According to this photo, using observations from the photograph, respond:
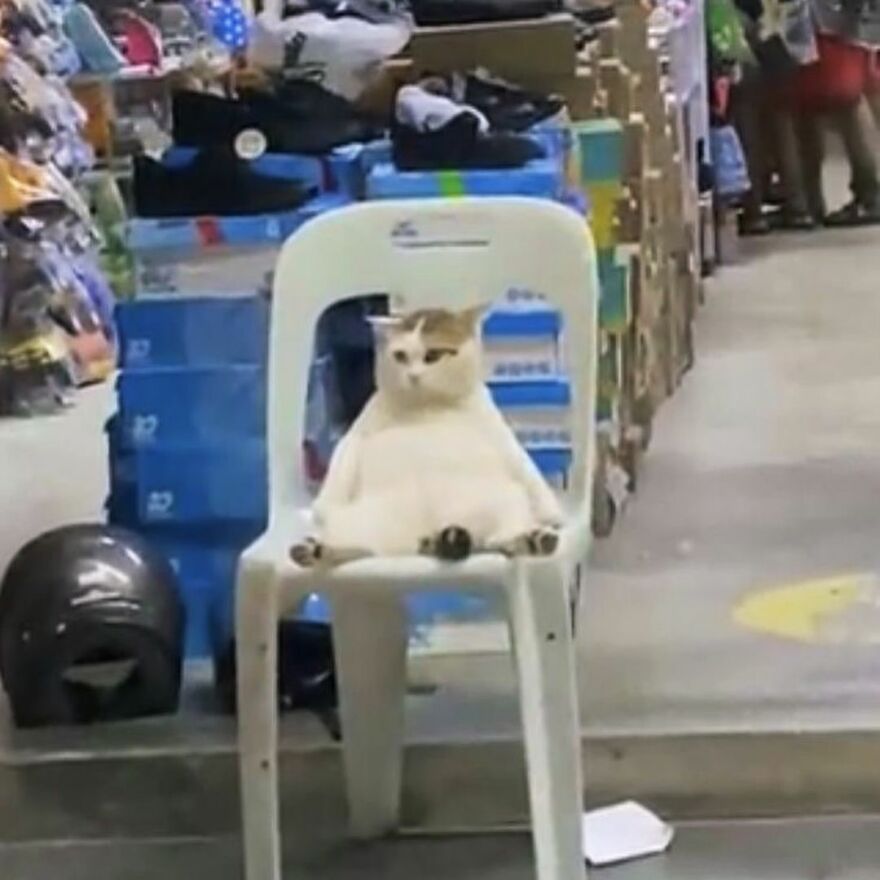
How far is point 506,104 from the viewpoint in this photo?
172 inches

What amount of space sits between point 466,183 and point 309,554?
1.14 meters

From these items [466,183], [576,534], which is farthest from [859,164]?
[576,534]

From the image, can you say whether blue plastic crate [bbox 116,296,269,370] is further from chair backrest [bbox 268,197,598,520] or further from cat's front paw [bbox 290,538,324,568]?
cat's front paw [bbox 290,538,324,568]

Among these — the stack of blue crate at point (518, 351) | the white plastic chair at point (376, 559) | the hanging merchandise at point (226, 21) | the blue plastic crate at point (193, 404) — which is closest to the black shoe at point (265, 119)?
the stack of blue crate at point (518, 351)

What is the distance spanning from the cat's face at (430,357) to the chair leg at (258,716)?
337mm

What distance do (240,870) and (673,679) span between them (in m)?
0.75

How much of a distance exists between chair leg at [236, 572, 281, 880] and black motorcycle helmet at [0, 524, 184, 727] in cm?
48

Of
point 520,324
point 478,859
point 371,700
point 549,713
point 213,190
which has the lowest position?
point 478,859

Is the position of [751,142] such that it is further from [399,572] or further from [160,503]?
[399,572]

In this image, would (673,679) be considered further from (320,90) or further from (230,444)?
(320,90)

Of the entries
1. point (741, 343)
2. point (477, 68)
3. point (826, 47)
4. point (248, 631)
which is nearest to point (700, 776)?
→ point (248, 631)

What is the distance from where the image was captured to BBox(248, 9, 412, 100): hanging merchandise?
4.59m

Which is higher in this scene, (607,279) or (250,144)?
(250,144)

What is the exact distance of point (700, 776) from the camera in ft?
11.8
